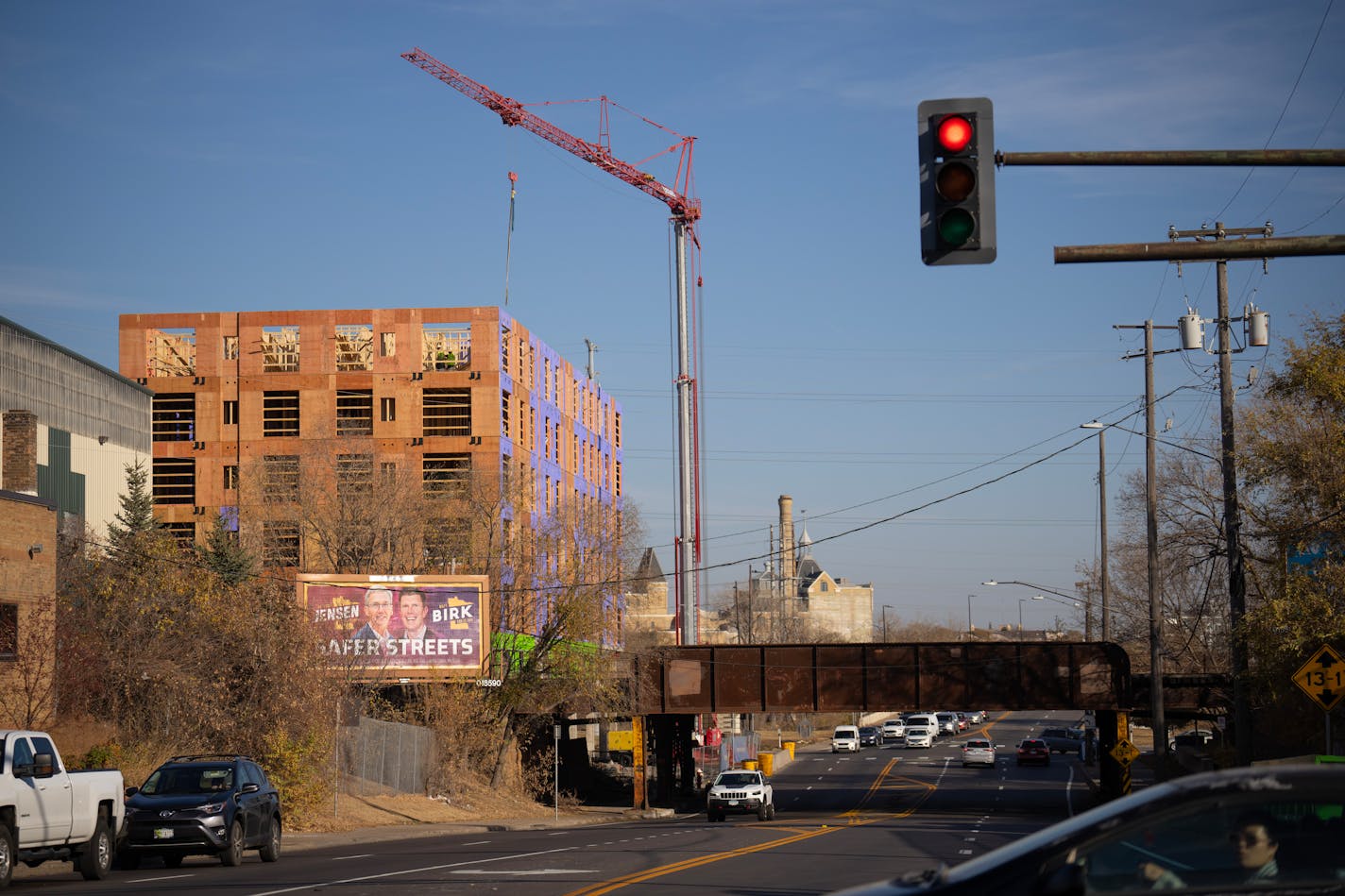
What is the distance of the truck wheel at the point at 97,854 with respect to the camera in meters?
19.9

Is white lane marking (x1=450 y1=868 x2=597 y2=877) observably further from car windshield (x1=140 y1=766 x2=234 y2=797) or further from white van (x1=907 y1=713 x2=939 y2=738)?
white van (x1=907 y1=713 x2=939 y2=738)

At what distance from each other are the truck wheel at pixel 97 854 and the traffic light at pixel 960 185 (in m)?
15.1

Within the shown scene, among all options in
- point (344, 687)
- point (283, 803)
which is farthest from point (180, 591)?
point (283, 803)

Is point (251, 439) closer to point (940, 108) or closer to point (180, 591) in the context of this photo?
point (180, 591)

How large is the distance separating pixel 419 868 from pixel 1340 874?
17.7 meters

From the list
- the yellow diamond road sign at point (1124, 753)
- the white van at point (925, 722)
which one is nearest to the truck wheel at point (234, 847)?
the yellow diamond road sign at point (1124, 753)

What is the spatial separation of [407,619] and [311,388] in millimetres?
38342

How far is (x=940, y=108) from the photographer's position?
1104cm

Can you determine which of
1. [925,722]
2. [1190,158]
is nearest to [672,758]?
[925,722]

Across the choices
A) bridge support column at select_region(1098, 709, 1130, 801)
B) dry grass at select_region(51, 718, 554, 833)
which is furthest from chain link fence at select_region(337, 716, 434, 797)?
bridge support column at select_region(1098, 709, 1130, 801)

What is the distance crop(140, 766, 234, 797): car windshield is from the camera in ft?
75.2

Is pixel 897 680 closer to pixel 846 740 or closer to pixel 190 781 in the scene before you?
pixel 190 781

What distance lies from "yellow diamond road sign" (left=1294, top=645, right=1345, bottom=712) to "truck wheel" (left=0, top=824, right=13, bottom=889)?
740 inches

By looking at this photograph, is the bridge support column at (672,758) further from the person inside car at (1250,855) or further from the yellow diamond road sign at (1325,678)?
the person inside car at (1250,855)
